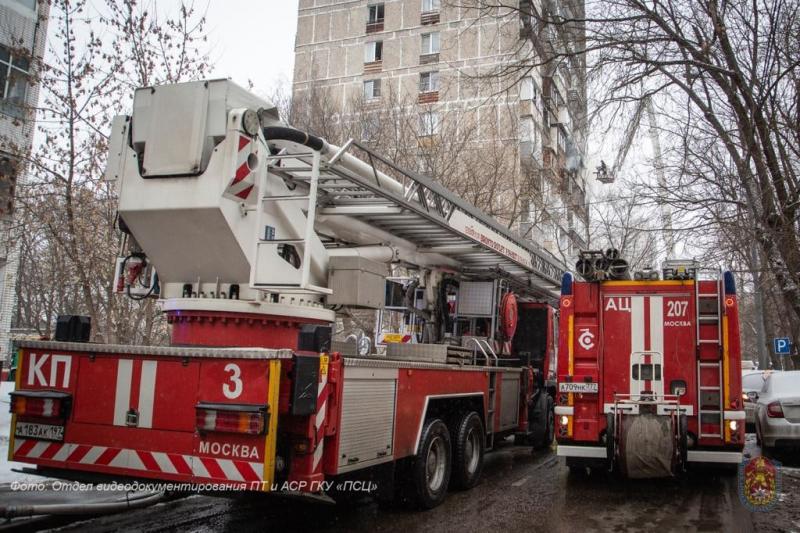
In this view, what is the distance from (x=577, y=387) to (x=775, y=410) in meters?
4.66

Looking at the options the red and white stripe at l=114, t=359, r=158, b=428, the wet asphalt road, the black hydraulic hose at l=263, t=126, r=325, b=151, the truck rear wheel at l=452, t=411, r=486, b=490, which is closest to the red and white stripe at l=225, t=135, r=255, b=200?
the black hydraulic hose at l=263, t=126, r=325, b=151

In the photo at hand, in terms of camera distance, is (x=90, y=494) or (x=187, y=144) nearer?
(x=187, y=144)

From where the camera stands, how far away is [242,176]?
17.7ft

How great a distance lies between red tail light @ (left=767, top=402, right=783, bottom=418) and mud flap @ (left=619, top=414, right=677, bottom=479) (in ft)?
14.7

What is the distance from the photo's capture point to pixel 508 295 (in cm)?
1042

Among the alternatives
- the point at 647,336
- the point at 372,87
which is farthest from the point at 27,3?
the point at 372,87

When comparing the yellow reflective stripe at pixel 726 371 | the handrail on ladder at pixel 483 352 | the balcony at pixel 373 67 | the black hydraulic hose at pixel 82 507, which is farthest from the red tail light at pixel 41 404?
the balcony at pixel 373 67

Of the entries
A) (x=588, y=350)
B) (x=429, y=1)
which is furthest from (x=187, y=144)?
(x=429, y=1)

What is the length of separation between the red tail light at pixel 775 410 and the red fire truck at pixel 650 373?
12.1ft

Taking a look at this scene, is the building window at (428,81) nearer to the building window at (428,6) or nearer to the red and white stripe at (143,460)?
the building window at (428,6)

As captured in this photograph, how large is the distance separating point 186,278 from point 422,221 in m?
2.87

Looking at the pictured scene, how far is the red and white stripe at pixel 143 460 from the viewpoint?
14.8ft

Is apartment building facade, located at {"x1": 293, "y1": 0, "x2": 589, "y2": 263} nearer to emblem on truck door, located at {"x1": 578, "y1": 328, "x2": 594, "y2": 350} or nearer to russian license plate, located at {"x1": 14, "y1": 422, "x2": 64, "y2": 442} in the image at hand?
emblem on truck door, located at {"x1": 578, "y1": 328, "x2": 594, "y2": 350}

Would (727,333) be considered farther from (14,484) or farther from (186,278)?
(14,484)
